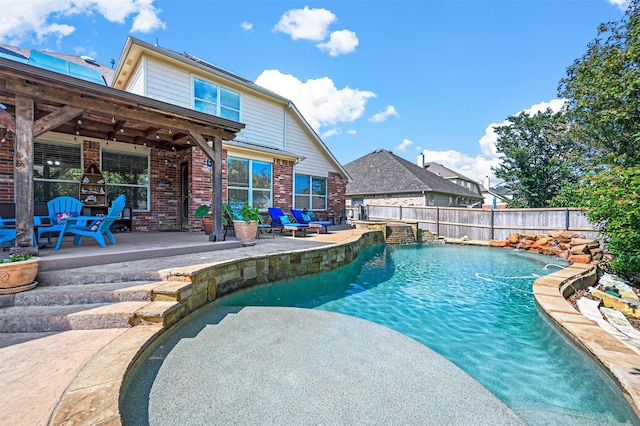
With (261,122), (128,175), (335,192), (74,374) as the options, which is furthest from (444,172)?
(74,374)

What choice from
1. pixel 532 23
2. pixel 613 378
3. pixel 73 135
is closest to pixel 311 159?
pixel 73 135

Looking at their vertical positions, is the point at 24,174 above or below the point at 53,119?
below

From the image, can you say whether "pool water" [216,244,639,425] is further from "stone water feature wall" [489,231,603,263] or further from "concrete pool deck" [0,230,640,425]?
"stone water feature wall" [489,231,603,263]

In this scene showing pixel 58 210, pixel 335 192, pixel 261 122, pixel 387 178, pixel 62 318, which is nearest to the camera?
pixel 62 318

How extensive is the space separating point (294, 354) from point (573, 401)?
259 centimetres

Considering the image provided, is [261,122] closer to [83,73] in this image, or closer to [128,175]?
[128,175]

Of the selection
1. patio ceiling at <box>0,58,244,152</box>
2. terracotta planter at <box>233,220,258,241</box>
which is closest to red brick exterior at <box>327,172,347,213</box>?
terracotta planter at <box>233,220,258,241</box>

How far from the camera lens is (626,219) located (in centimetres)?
566

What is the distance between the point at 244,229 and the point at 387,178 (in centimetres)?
1687

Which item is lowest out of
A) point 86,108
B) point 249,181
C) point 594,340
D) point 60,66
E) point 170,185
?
point 594,340

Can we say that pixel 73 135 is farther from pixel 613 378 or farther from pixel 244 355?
pixel 613 378

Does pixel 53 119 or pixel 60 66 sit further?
pixel 60 66

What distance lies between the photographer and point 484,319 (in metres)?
4.52

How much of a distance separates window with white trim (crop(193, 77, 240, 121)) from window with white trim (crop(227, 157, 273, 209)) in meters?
1.68
